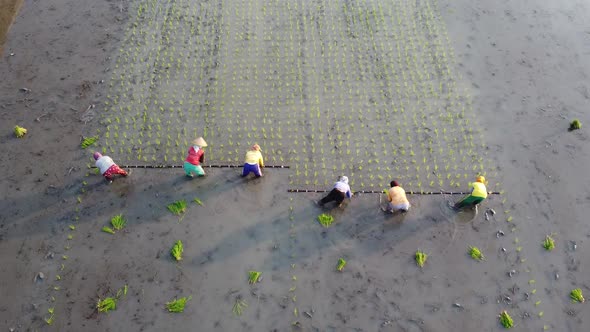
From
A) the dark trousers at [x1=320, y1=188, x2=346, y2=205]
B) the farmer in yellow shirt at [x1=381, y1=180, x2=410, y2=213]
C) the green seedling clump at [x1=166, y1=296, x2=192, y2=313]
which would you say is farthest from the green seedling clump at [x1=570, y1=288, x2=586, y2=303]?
the green seedling clump at [x1=166, y1=296, x2=192, y2=313]

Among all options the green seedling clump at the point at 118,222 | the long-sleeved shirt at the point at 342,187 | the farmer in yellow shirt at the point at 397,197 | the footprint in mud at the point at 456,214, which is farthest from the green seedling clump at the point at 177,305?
the footprint in mud at the point at 456,214

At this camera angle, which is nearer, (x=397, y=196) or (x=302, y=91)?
(x=397, y=196)

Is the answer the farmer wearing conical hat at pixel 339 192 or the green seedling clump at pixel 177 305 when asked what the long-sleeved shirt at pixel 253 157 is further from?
the green seedling clump at pixel 177 305

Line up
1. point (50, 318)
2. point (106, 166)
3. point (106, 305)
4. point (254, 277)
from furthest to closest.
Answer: point (106, 166) → point (254, 277) → point (106, 305) → point (50, 318)

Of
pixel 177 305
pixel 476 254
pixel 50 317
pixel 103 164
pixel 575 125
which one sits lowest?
pixel 50 317

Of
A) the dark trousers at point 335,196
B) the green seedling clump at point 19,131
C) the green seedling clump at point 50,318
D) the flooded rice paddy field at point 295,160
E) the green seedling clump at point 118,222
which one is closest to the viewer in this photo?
the green seedling clump at point 50,318

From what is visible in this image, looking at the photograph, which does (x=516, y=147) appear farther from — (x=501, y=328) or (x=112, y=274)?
(x=112, y=274)

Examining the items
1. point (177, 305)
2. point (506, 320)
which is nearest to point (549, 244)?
point (506, 320)

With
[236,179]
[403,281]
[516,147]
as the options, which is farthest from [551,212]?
[236,179]

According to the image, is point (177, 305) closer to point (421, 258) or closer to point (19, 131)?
point (421, 258)
